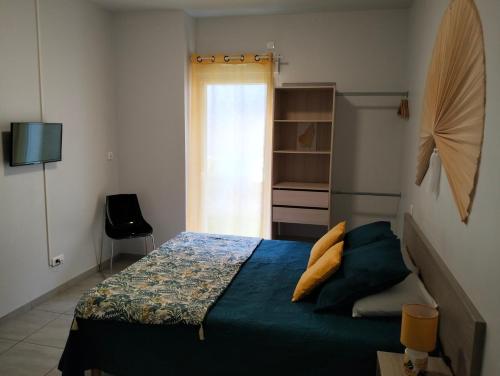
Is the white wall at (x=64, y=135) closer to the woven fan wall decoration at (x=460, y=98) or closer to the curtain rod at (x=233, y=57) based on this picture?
the curtain rod at (x=233, y=57)

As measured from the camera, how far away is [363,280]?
84.7 inches

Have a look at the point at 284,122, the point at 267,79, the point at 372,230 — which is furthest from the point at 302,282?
the point at 267,79

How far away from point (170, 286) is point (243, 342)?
0.65 metres

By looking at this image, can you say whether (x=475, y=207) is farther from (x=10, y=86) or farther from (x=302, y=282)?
(x=10, y=86)

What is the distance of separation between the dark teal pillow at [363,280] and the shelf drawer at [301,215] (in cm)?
170

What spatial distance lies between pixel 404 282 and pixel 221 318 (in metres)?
1.03

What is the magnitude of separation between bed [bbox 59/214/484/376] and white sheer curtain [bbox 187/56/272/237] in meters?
2.10

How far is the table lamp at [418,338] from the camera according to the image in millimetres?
1601

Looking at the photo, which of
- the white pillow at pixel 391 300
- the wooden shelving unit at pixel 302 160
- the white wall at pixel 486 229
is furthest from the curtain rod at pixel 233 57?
the white pillow at pixel 391 300

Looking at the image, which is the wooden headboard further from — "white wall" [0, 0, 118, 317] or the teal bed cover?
"white wall" [0, 0, 118, 317]

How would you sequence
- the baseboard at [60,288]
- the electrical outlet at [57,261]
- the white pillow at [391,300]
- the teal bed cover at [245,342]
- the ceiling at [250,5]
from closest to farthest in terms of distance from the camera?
the teal bed cover at [245,342], the white pillow at [391,300], the baseboard at [60,288], the electrical outlet at [57,261], the ceiling at [250,5]

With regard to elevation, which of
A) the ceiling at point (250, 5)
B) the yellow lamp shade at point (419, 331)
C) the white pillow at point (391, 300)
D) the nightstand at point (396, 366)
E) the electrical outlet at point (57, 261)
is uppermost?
the ceiling at point (250, 5)

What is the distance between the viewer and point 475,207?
163 centimetres

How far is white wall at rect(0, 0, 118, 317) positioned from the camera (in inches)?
124
